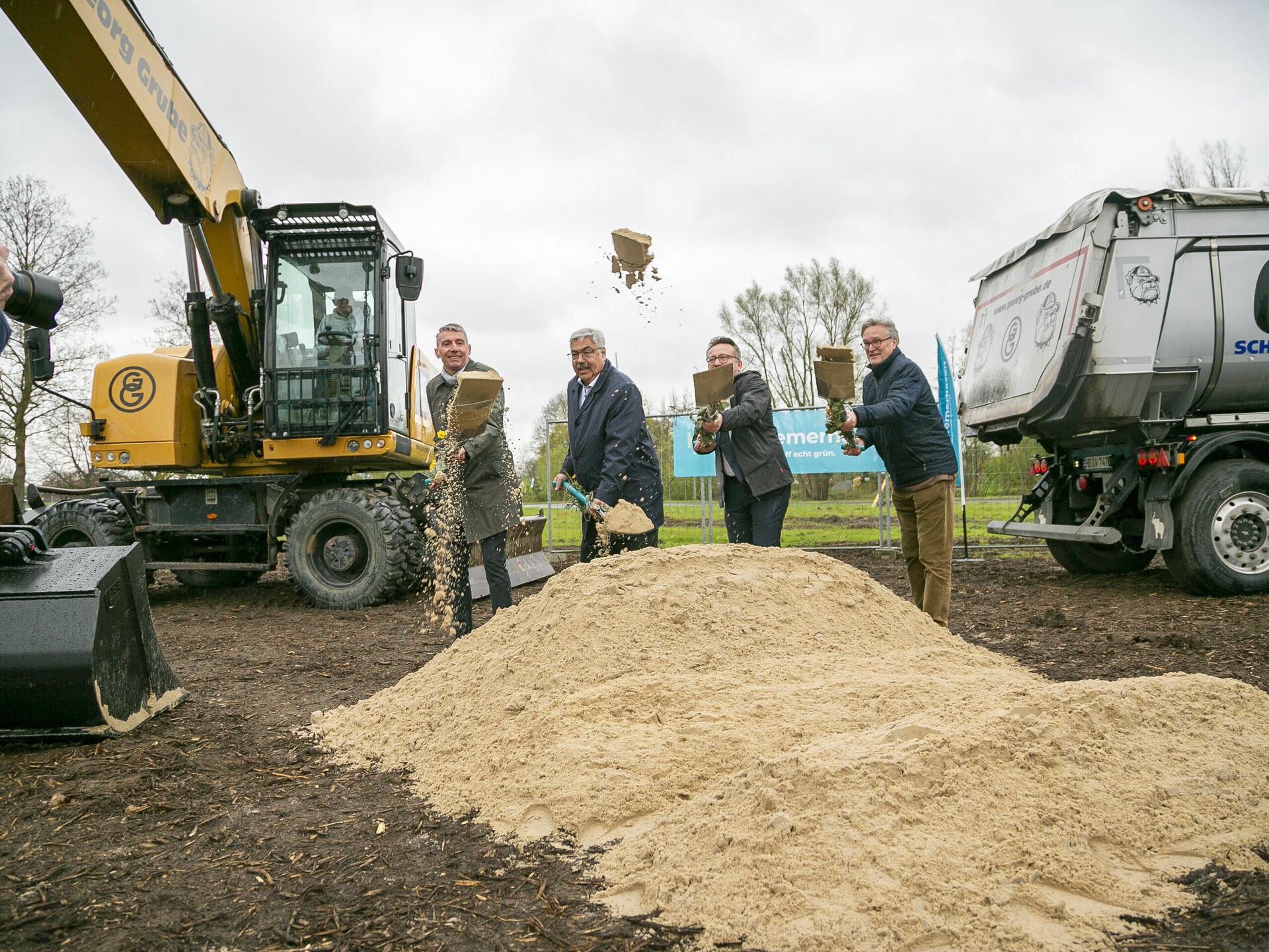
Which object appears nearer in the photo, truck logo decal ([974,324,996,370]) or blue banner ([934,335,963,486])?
truck logo decal ([974,324,996,370])

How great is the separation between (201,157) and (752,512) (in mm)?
5443

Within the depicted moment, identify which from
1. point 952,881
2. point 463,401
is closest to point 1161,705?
point 952,881

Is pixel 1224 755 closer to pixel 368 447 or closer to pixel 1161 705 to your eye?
pixel 1161 705

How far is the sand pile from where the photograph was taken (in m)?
2.04

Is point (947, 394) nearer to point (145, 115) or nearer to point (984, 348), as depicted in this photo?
point (984, 348)

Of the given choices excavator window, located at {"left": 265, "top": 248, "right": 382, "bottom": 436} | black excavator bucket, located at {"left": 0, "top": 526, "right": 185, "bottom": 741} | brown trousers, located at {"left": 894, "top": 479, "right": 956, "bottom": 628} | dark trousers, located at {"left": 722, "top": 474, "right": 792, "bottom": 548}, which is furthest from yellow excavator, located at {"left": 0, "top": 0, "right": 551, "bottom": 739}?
brown trousers, located at {"left": 894, "top": 479, "right": 956, "bottom": 628}

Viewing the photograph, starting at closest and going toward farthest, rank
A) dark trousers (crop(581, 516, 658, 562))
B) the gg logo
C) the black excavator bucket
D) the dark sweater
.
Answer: the black excavator bucket → the dark sweater → dark trousers (crop(581, 516, 658, 562)) → the gg logo

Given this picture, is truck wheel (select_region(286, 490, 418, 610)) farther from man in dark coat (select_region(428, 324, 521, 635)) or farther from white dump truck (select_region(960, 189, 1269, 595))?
white dump truck (select_region(960, 189, 1269, 595))

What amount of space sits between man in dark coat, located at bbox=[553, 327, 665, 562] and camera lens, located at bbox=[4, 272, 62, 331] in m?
2.71

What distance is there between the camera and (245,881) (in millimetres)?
2359

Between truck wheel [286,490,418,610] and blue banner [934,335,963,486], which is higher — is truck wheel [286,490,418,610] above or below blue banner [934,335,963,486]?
below

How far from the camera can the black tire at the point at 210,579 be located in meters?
9.27

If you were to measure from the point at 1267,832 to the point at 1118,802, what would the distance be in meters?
0.39

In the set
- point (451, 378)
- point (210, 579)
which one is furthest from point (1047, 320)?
point (210, 579)
